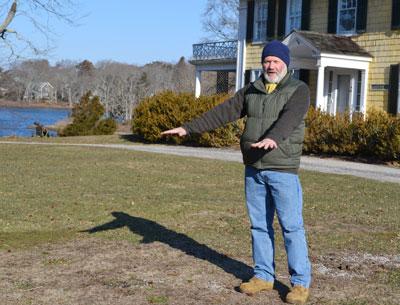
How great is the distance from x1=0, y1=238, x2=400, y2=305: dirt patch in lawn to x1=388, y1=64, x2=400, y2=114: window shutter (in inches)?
575

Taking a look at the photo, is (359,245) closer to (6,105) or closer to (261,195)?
(261,195)

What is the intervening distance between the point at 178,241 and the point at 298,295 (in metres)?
2.23

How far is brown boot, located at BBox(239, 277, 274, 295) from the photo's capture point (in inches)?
193

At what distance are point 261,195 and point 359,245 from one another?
2267 mm

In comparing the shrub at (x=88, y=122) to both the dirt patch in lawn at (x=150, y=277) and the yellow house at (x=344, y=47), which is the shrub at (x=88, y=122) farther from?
the dirt patch in lawn at (x=150, y=277)

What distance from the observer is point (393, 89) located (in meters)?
20.3

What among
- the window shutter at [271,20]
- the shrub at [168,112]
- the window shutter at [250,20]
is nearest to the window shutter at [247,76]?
the window shutter at [250,20]

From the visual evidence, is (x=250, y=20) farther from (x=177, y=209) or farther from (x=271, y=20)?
(x=177, y=209)

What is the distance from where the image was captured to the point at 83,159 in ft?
52.1

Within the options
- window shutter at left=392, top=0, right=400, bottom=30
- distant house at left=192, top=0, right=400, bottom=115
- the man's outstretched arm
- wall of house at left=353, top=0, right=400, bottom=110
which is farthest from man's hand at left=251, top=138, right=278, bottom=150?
window shutter at left=392, top=0, right=400, bottom=30

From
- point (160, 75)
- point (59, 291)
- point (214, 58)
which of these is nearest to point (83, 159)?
point (59, 291)

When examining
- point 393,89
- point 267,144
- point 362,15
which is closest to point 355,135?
point 393,89

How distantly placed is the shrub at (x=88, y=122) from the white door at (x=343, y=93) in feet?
39.7

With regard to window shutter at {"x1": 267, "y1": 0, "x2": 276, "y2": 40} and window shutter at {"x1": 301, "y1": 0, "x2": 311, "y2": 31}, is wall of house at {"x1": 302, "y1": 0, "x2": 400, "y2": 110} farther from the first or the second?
window shutter at {"x1": 267, "y1": 0, "x2": 276, "y2": 40}
